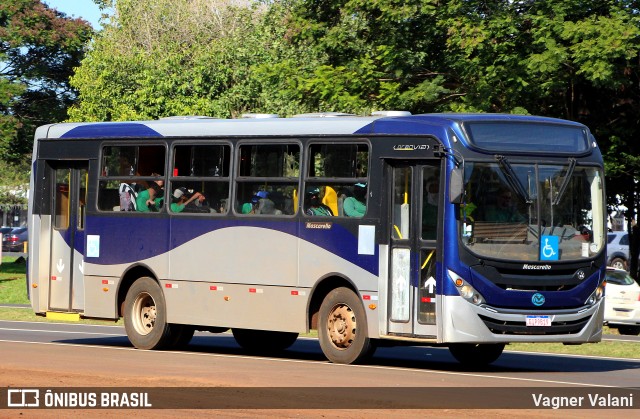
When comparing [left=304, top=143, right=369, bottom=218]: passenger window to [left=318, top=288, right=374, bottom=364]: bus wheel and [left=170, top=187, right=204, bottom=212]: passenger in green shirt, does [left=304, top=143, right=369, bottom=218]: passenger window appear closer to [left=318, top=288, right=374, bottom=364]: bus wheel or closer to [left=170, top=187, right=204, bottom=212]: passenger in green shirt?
[left=318, top=288, right=374, bottom=364]: bus wheel

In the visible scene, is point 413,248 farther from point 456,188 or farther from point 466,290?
point 456,188

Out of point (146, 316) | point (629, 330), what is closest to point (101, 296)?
point (146, 316)

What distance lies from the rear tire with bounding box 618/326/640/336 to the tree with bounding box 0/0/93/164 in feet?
84.7

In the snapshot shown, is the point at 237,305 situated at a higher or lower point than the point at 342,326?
higher

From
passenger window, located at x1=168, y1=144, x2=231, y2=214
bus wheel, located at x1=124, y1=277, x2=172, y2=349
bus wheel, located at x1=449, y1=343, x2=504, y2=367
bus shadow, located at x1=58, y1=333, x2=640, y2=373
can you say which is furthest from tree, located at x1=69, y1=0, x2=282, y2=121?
bus wheel, located at x1=449, y1=343, x2=504, y2=367

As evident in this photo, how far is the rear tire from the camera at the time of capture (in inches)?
1228

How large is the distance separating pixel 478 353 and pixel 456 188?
9.86ft

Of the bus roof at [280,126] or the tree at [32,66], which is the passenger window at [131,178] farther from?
the tree at [32,66]

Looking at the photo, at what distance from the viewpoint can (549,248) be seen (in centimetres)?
1734

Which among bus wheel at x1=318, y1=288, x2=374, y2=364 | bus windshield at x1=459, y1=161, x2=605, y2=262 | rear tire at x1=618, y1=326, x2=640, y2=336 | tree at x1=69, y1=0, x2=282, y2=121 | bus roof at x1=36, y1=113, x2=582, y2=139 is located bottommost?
rear tire at x1=618, y1=326, x2=640, y2=336

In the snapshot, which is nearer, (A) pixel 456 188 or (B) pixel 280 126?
(A) pixel 456 188

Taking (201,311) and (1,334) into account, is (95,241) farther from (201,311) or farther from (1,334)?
(1,334)

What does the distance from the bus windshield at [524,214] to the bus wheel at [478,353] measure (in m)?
2.03

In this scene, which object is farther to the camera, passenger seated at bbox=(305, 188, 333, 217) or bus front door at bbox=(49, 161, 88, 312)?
bus front door at bbox=(49, 161, 88, 312)
